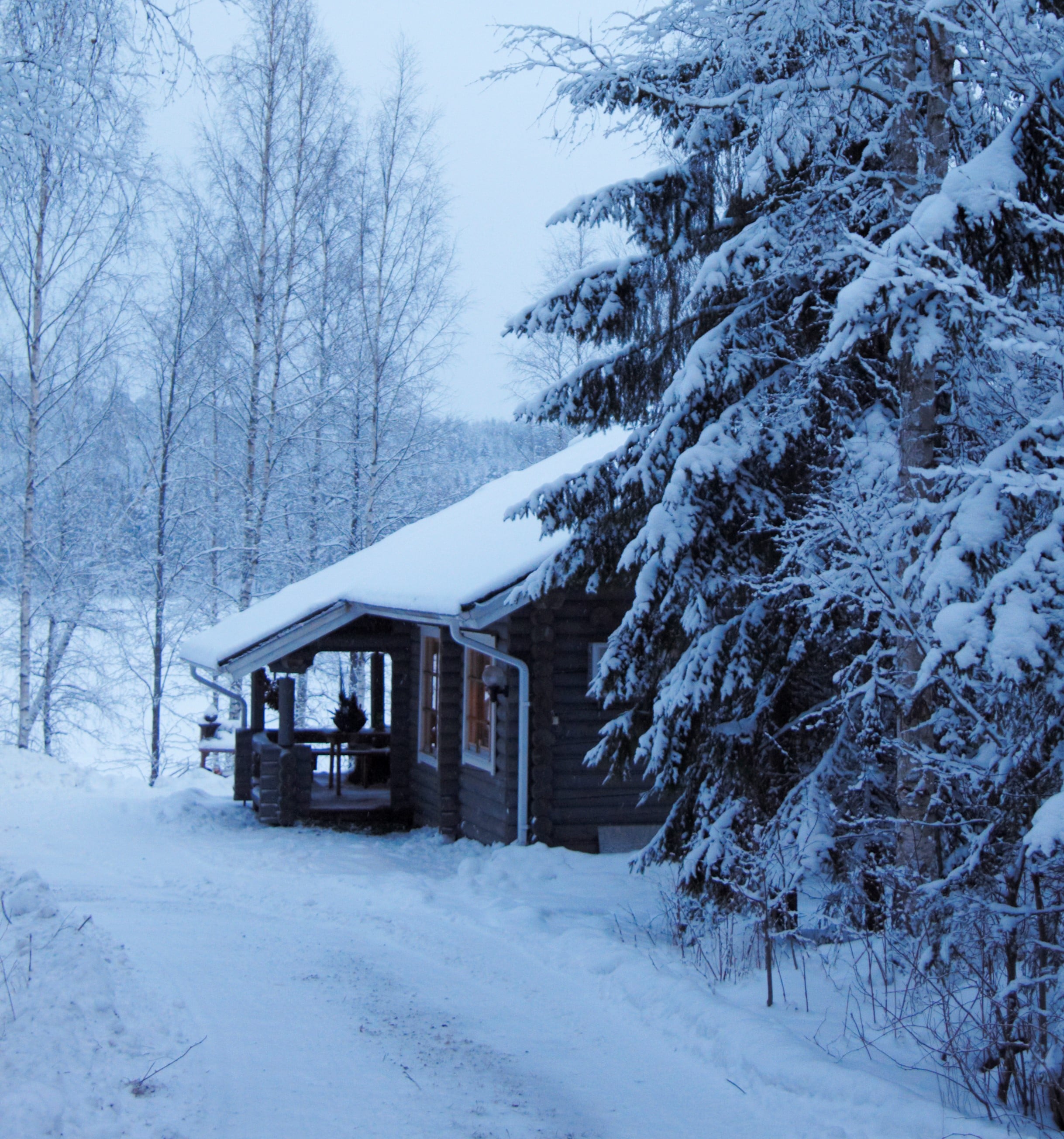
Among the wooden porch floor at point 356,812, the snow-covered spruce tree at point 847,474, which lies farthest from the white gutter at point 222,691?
the snow-covered spruce tree at point 847,474

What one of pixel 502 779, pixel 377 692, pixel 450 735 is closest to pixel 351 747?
pixel 377 692

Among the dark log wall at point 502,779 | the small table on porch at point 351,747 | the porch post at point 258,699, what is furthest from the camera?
the porch post at point 258,699

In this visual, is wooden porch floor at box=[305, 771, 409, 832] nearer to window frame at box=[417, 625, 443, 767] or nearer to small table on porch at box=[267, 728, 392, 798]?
small table on porch at box=[267, 728, 392, 798]

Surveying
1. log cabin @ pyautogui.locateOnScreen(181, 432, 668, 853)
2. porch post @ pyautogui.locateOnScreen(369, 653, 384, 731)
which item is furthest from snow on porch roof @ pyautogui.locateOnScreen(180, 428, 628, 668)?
porch post @ pyautogui.locateOnScreen(369, 653, 384, 731)

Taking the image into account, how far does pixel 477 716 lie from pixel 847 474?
722 cm

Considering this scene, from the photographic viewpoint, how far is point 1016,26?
19.2 ft

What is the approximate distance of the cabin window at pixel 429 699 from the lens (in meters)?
14.1

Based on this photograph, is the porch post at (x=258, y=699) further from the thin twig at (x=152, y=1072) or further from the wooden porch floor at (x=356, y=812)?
the thin twig at (x=152, y=1072)

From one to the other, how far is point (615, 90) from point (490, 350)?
63.8ft

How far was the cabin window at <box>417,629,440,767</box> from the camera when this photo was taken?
14.1 m

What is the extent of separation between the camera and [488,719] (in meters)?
12.8

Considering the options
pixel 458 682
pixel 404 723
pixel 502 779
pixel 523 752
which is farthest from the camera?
pixel 404 723

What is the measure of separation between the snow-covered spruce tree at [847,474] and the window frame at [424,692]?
17.2 feet

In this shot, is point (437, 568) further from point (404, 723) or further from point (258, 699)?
point (258, 699)
